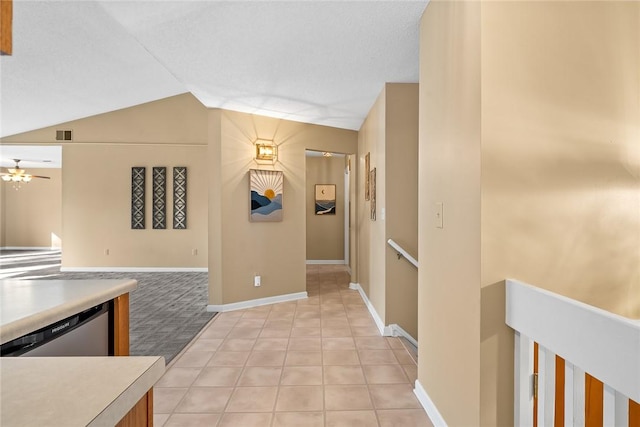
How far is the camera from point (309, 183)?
783 centimetres

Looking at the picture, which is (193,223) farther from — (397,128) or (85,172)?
(397,128)

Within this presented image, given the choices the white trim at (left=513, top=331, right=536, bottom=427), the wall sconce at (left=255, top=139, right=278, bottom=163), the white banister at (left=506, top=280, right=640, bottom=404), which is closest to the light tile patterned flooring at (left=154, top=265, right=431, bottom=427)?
the white trim at (left=513, top=331, right=536, bottom=427)

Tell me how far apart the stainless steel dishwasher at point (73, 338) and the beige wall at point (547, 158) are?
5.46ft

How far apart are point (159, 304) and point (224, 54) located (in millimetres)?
3459

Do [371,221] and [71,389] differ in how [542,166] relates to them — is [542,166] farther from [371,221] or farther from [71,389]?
[371,221]

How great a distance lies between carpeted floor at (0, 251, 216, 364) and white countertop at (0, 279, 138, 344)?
1.62 metres

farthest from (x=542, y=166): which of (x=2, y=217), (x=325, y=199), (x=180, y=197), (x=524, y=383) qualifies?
(x=2, y=217)

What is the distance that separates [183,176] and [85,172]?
81.3 inches

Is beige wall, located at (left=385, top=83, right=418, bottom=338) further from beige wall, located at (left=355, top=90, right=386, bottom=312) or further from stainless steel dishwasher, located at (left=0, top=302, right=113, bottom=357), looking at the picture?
stainless steel dishwasher, located at (left=0, top=302, right=113, bottom=357)

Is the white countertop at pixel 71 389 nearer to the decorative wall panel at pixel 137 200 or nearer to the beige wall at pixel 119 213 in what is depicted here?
the beige wall at pixel 119 213

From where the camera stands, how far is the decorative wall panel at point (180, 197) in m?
6.87

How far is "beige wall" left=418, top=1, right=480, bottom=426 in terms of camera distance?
1480 mm

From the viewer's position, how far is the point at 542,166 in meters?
1.43

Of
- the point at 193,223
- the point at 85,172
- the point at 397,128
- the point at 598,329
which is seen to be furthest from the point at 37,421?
the point at 85,172
